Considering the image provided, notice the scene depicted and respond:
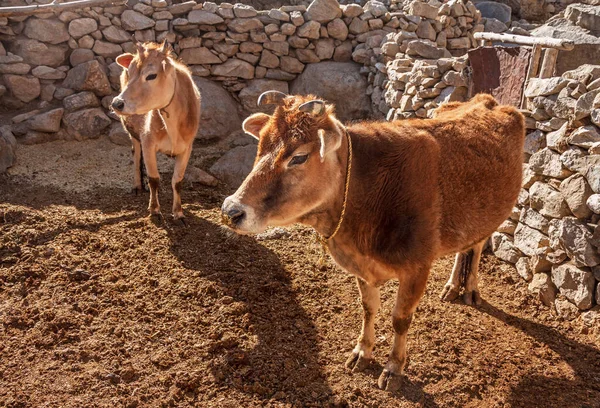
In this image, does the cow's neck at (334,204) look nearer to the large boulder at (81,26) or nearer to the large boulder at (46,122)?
the large boulder at (46,122)

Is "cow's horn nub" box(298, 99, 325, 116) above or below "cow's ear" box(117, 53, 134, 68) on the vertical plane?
above

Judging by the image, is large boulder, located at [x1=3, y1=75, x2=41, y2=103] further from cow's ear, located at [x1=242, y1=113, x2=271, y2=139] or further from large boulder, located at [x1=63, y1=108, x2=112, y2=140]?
cow's ear, located at [x1=242, y1=113, x2=271, y2=139]

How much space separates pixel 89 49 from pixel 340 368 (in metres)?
8.73

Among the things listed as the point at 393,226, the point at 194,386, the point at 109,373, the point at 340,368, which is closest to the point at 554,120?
the point at 393,226

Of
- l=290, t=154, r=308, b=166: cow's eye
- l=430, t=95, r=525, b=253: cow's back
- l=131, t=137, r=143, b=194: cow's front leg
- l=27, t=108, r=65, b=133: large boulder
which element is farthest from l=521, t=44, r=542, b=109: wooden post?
l=27, t=108, r=65, b=133: large boulder

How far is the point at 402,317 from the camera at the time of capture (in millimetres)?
3951

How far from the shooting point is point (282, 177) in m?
3.40

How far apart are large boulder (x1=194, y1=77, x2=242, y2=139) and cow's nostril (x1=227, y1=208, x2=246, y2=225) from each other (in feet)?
24.2

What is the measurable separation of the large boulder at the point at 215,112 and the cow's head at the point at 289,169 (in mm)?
6989

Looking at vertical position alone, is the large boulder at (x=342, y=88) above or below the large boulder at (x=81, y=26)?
below

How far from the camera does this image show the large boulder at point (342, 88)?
10.6 meters


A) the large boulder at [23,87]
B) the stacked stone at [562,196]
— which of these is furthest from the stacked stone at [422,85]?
the large boulder at [23,87]

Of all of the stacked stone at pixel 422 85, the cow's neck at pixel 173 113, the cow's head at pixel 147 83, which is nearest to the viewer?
the cow's head at pixel 147 83

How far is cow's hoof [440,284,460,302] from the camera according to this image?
5.48 m
